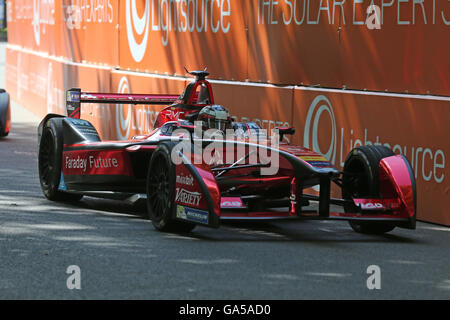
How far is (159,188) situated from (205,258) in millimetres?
1298

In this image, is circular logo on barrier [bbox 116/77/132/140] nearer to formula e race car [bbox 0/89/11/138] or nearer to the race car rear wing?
formula e race car [bbox 0/89/11/138]

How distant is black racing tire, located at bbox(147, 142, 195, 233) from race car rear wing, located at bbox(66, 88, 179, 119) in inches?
114

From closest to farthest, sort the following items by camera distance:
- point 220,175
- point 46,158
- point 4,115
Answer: point 220,175
point 46,158
point 4,115

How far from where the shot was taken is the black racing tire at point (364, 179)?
7824 millimetres

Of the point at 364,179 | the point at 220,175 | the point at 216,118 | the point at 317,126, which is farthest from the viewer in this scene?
the point at 317,126

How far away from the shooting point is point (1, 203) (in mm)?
9422

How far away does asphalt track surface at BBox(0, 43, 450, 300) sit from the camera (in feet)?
19.0

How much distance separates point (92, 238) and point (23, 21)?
19.8 m

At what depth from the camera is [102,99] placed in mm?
11070

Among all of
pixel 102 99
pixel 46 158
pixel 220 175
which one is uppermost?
pixel 102 99

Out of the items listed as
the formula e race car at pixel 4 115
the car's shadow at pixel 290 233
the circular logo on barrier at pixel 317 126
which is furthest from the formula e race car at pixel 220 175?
the formula e race car at pixel 4 115

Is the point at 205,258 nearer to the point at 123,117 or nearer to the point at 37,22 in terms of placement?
the point at 123,117

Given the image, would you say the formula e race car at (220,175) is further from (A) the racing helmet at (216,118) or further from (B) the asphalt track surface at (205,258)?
(B) the asphalt track surface at (205,258)

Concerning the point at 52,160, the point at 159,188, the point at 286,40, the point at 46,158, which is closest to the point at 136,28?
the point at 286,40
